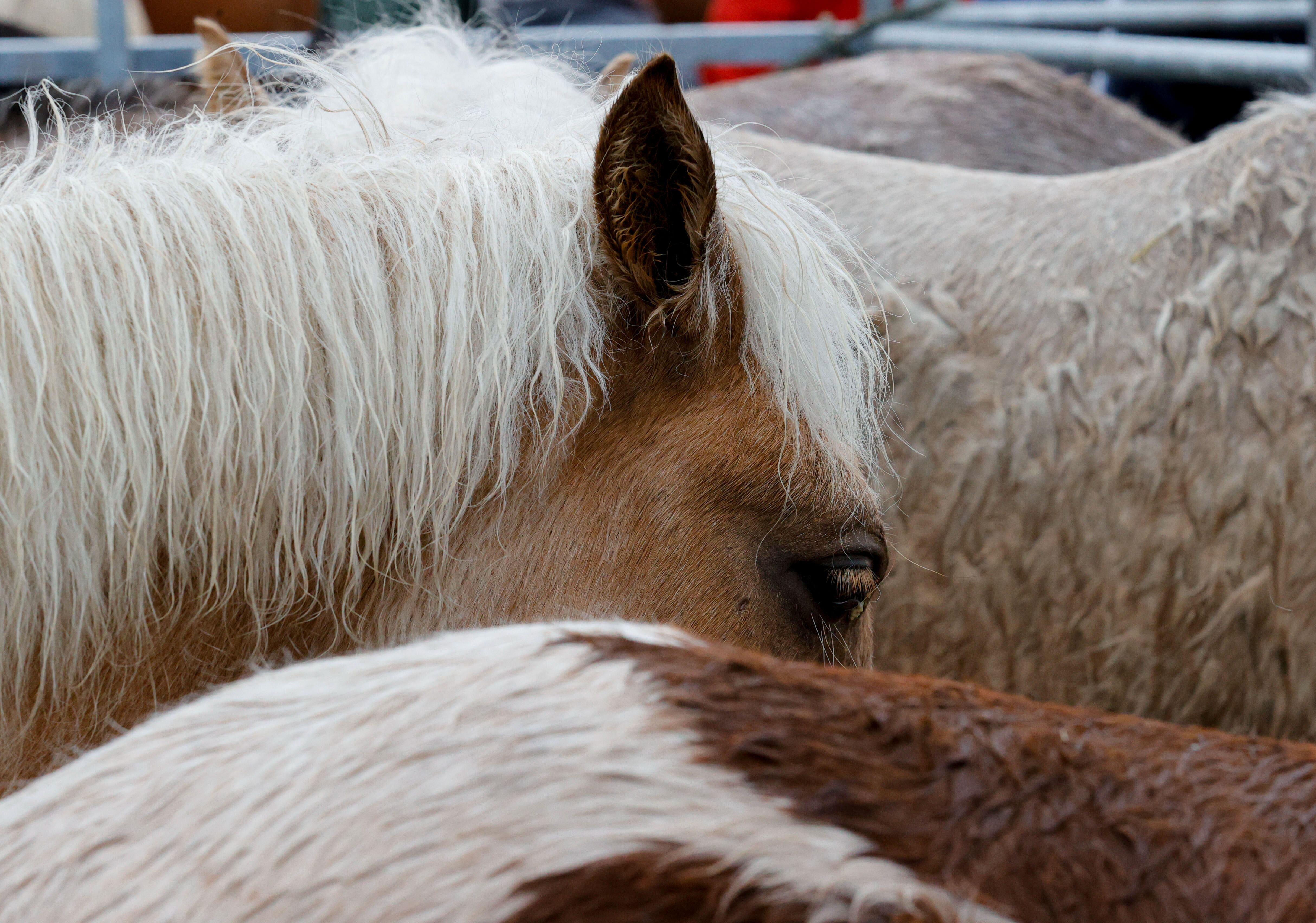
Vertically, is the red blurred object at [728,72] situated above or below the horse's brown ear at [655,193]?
below

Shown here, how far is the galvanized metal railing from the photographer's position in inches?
102

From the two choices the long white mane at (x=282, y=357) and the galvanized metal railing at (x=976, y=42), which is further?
the galvanized metal railing at (x=976, y=42)

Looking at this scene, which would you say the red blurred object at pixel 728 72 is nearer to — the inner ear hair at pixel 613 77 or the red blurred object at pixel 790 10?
the red blurred object at pixel 790 10

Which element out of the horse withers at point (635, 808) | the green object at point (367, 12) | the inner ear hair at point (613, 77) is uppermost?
the green object at point (367, 12)

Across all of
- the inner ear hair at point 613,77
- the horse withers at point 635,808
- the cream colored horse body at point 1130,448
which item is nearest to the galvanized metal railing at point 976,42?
the inner ear hair at point 613,77

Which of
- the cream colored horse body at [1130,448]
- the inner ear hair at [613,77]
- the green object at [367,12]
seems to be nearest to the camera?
the inner ear hair at [613,77]

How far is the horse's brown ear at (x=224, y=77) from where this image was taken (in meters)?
1.35

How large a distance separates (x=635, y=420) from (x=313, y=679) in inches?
16.1

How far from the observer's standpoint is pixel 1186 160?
193 centimetres

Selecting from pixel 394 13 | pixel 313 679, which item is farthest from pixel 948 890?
pixel 394 13

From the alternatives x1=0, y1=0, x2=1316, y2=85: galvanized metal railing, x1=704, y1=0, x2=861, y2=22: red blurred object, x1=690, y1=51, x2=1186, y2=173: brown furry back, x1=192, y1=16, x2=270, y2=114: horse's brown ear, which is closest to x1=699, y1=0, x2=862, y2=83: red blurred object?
x1=704, y1=0, x2=861, y2=22: red blurred object

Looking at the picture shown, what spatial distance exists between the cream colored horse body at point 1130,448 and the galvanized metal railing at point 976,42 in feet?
2.46

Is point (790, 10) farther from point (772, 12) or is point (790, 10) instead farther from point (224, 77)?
point (224, 77)

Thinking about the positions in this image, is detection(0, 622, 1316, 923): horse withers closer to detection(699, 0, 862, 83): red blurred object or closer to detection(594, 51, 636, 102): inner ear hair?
detection(594, 51, 636, 102): inner ear hair
